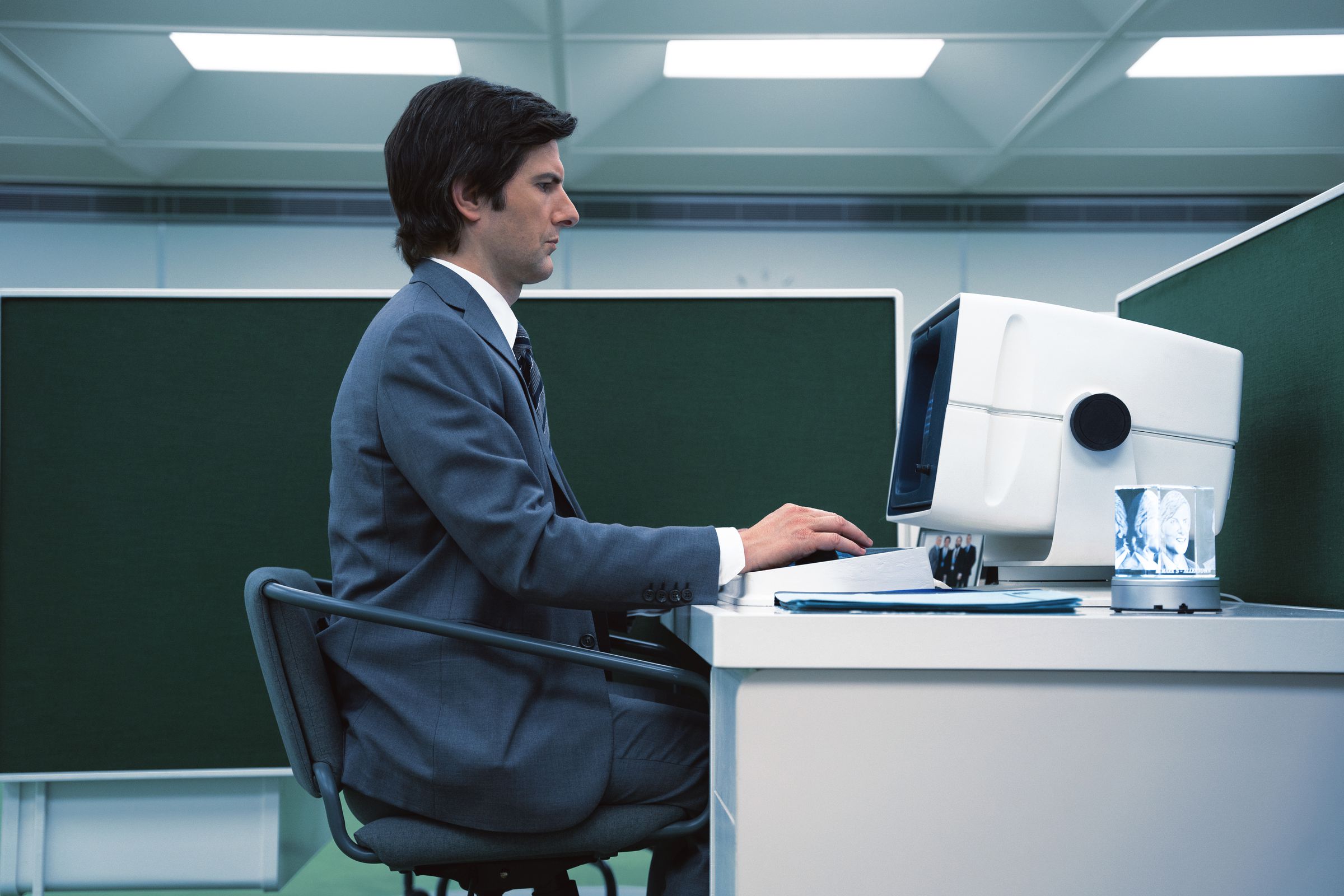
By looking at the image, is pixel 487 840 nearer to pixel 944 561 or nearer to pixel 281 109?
pixel 944 561

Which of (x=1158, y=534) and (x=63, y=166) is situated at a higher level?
(x=63, y=166)

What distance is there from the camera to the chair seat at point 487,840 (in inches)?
38.7

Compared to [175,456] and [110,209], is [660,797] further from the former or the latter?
[110,209]

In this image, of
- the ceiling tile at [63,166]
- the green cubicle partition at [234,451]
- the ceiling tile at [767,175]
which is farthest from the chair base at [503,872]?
the ceiling tile at [63,166]

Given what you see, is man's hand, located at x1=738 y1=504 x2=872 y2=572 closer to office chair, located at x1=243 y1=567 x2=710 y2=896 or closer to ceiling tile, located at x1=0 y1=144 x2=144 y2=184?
office chair, located at x1=243 y1=567 x2=710 y2=896

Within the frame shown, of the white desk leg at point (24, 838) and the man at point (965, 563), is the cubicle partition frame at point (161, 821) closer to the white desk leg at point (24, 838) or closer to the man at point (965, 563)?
the white desk leg at point (24, 838)

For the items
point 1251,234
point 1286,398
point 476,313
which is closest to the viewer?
point 476,313

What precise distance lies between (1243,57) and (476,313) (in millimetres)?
3998

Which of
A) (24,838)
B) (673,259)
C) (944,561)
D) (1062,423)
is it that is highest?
(673,259)

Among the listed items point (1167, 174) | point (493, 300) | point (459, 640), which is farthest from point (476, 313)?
point (1167, 174)

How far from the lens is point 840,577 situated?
1016 mm

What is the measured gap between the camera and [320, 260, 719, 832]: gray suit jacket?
0.98m

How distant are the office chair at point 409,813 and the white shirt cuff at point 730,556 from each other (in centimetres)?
12

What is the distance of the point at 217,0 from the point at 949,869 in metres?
3.64
